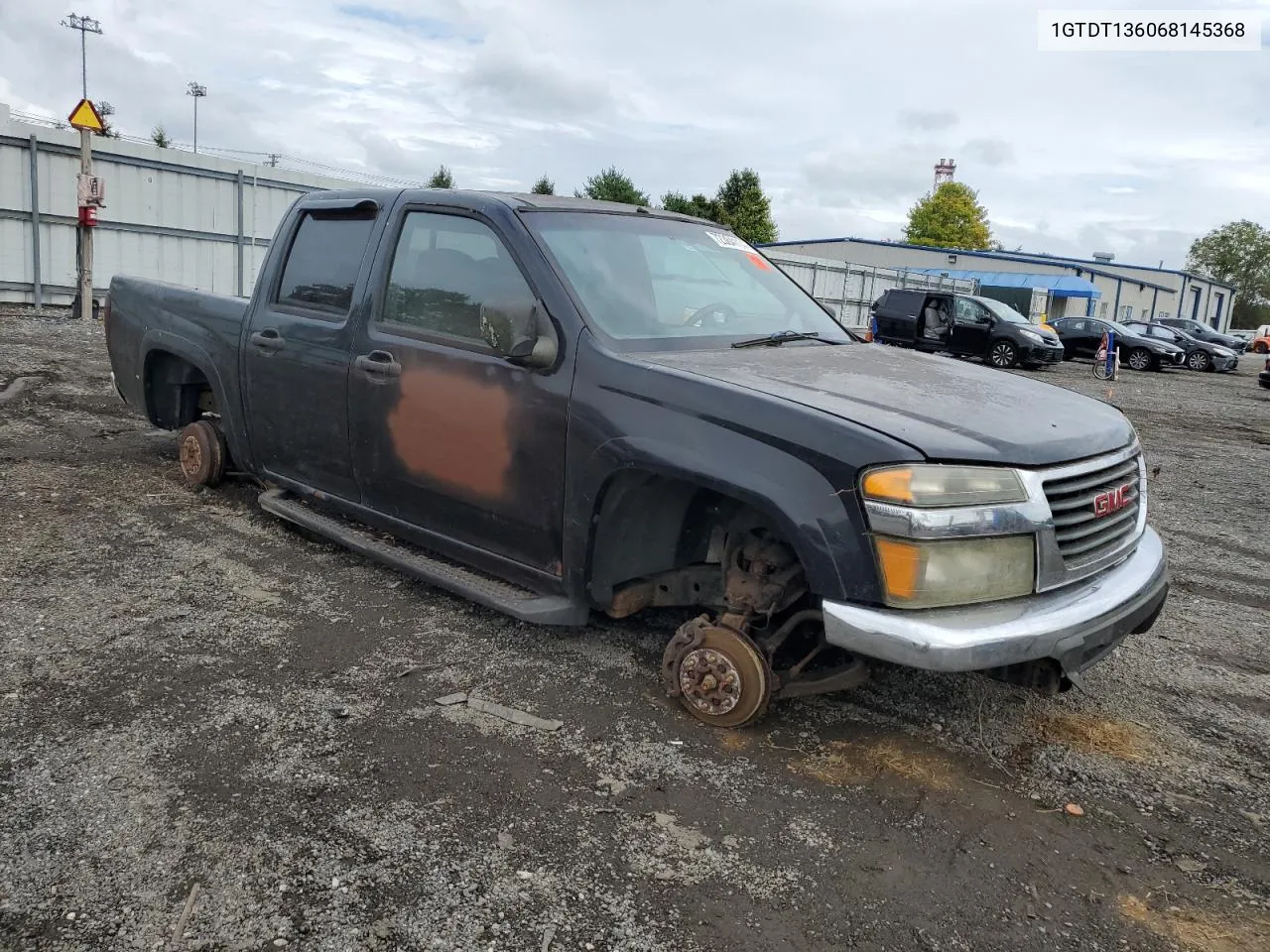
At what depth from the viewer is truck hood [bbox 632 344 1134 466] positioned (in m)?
2.79

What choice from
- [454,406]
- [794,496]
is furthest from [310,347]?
[794,496]

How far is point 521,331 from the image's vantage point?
3418mm

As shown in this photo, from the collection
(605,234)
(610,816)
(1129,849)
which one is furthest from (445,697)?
(1129,849)

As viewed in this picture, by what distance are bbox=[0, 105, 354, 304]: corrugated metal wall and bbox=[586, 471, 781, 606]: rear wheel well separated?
1478 cm

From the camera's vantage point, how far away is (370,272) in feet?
13.9

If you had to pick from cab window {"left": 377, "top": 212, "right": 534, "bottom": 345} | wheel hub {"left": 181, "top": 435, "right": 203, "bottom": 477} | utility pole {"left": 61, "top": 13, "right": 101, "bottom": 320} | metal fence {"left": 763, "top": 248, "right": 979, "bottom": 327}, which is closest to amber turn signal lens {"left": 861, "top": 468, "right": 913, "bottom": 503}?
cab window {"left": 377, "top": 212, "right": 534, "bottom": 345}

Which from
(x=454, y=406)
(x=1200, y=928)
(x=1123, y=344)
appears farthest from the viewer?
(x=1123, y=344)

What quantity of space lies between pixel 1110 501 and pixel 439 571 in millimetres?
2525

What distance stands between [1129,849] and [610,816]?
1.47 meters

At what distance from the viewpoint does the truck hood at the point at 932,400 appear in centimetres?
279

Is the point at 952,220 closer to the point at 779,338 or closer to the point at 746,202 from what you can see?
the point at 746,202

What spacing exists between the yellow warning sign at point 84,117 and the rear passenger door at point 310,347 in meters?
11.2

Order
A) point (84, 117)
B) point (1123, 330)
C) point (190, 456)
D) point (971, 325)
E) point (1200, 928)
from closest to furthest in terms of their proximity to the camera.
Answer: point (1200, 928)
point (190, 456)
point (84, 117)
point (971, 325)
point (1123, 330)

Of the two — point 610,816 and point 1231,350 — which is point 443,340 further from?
point 1231,350
